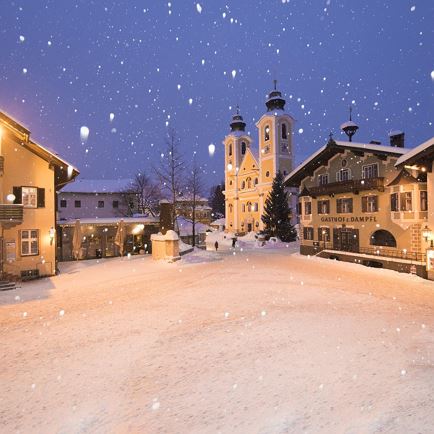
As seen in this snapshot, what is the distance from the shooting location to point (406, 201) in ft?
65.3

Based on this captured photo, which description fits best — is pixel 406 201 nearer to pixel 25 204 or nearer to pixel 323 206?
pixel 323 206

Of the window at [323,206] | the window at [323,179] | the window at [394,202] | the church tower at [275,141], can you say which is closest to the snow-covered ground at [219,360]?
the window at [394,202]

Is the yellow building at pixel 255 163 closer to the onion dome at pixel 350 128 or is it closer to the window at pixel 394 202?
the onion dome at pixel 350 128

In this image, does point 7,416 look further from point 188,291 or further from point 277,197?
point 277,197

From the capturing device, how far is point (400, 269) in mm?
20359

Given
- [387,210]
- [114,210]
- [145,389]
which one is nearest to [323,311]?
[145,389]

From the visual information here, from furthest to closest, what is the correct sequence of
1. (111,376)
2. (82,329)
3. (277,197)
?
(277,197), (82,329), (111,376)

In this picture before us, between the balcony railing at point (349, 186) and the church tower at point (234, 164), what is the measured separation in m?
29.2

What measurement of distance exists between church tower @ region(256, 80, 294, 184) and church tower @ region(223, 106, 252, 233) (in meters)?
7.50

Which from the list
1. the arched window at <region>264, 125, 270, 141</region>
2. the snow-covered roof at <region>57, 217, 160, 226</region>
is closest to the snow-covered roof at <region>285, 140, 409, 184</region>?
the snow-covered roof at <region>57, 217, 160, 226</region>

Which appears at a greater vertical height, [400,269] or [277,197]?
[277,197]

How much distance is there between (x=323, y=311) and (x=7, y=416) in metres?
9.63

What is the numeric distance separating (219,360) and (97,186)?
45.3m

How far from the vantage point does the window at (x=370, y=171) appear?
75.6 ft
